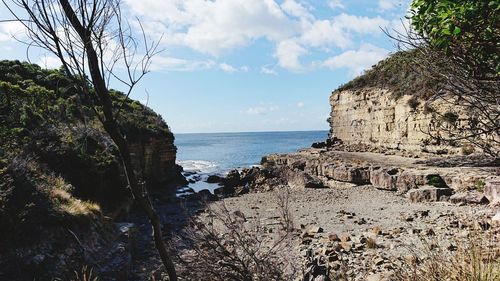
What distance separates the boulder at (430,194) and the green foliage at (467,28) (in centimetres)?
1161

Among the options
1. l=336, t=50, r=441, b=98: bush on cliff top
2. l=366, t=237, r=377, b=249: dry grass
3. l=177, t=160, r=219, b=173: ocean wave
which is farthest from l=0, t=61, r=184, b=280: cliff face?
l=177, t=160, r=219, b=173: ocean wave

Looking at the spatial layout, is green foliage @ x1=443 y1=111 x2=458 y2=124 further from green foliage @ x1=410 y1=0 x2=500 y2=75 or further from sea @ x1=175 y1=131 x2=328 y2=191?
sea @ x1=175 y1=131 x2=328 y2=191

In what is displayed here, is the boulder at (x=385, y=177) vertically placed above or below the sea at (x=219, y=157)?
above

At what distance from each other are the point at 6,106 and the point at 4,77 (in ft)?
27.9

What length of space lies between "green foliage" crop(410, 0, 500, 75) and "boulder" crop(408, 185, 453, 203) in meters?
11.6

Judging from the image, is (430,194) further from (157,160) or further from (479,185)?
(157,160)

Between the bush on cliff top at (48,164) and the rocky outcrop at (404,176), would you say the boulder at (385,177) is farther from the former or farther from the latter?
the bush on cliff top at (48,164)

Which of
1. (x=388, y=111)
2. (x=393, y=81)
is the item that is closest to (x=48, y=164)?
(x=388, y=111)

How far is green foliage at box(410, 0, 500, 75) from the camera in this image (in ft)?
11.3

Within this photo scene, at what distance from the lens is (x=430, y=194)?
1505cm

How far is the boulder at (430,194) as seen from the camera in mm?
14719

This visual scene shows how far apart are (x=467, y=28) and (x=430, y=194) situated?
12762mm

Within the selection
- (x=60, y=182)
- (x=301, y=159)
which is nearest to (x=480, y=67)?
(x=60, y=182)

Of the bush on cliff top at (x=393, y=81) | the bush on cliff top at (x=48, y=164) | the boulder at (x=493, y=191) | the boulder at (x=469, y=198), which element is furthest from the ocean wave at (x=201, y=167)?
the boulder at (x=493, y=191)
